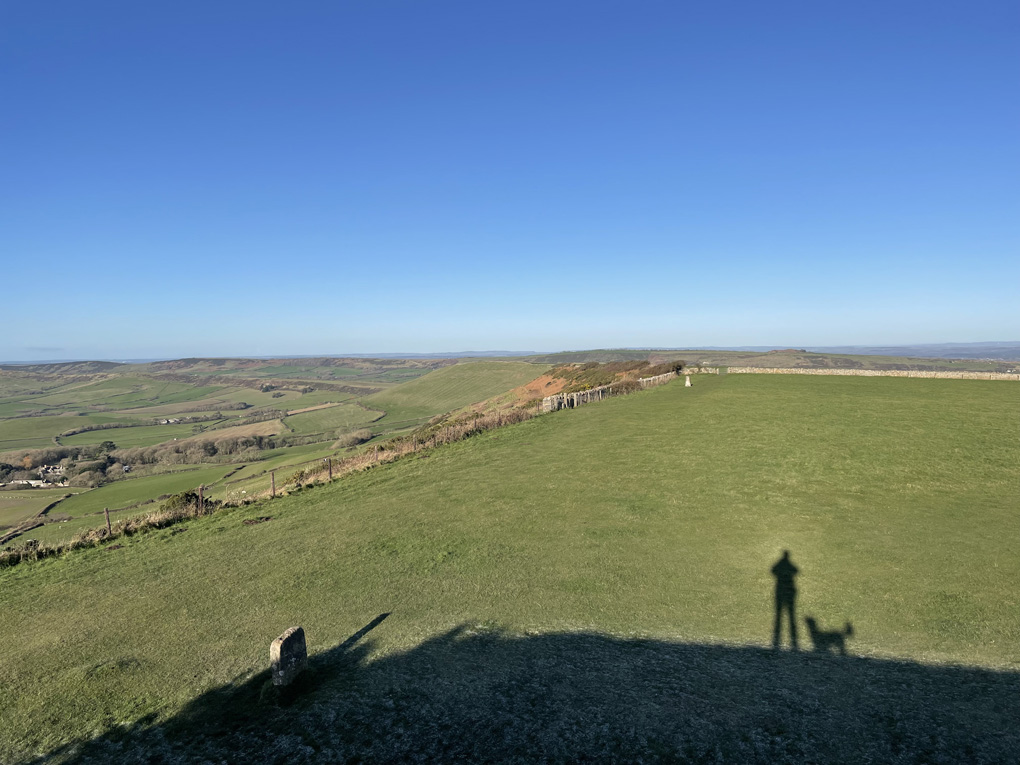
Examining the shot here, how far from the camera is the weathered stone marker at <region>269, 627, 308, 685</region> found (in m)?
7.11

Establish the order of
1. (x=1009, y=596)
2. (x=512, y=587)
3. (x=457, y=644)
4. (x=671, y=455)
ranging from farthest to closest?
(x=671, y=455) → (x=512, y=587) → (x=1009, y=596) → (x=457, y=644)

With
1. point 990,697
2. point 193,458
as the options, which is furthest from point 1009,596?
point 193,458

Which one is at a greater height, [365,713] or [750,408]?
[750,408]

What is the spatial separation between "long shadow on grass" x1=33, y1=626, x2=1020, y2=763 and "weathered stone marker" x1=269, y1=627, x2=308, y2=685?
0.21 m

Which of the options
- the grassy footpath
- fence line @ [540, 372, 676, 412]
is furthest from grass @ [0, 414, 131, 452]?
the grassy footpath

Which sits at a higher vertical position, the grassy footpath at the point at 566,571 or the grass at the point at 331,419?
the grassy footpath at the point at 566,571

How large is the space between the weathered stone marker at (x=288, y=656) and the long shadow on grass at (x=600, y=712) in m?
0.21

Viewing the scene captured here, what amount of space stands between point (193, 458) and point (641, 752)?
233 ft

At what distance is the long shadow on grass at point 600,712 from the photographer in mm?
5793

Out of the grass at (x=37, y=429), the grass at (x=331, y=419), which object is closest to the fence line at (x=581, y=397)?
the grass at (x=331, y=419)

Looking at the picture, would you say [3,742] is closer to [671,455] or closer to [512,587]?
[512,587]

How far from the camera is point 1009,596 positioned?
29.4ft

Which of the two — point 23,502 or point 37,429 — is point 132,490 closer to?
point 23,502

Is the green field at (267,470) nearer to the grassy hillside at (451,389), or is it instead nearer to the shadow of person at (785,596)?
the shadow of person at (785,596)
